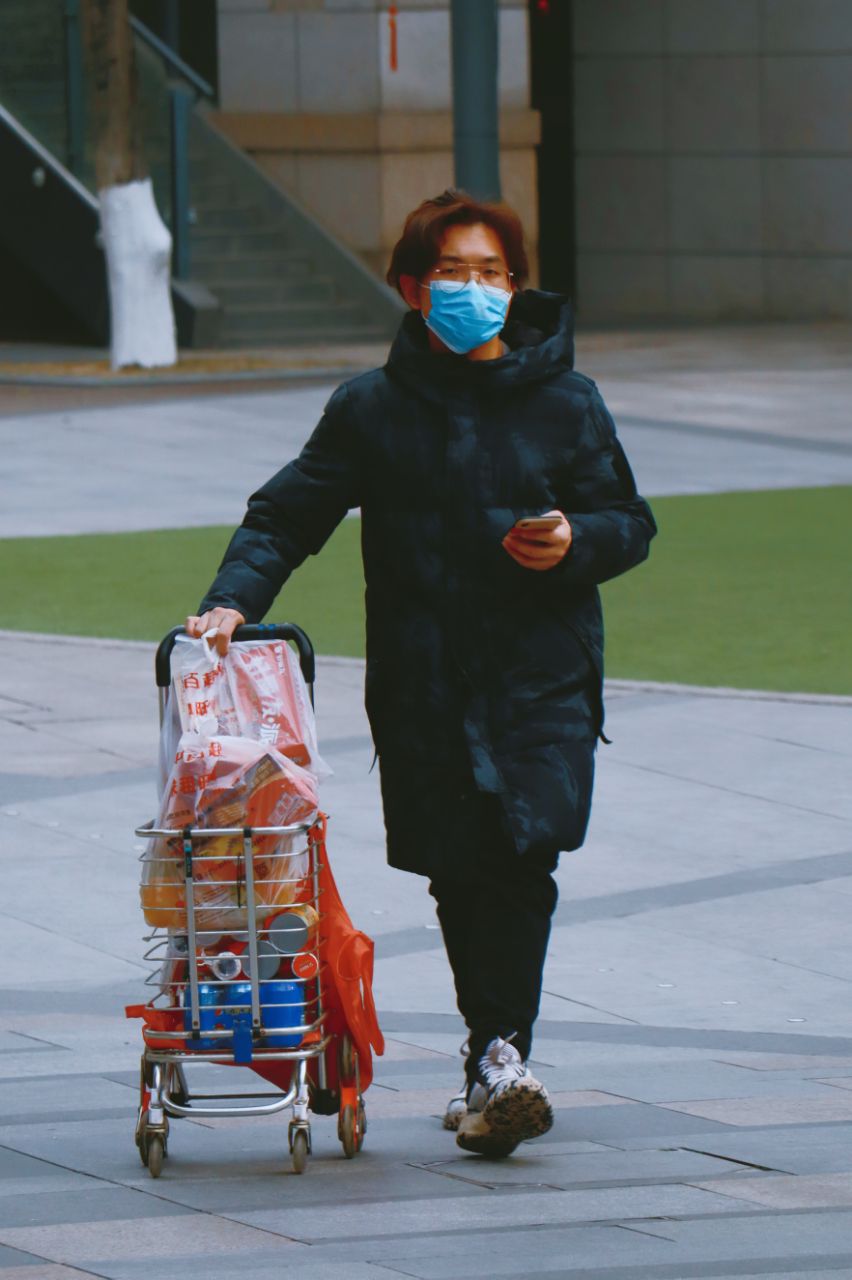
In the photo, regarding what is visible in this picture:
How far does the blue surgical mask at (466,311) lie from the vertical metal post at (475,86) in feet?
54.2

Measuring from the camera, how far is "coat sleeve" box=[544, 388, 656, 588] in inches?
189

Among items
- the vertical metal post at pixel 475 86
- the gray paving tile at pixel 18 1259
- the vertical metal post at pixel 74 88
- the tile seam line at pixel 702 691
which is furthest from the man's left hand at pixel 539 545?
the vertical metal post at pixel 74 88

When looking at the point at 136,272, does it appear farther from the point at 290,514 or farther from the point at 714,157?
the point at 290,514

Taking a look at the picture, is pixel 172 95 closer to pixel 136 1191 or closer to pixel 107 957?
pixel 107 957

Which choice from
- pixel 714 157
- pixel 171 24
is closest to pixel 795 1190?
pixel 171 24

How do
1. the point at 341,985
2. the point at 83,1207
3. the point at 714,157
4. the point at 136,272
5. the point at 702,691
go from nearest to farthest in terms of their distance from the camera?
the point at 83,1207 < the point at 341,985 < the point at 702,691 < the point at 136,272 < the point at 714,157

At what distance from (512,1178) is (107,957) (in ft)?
7.65

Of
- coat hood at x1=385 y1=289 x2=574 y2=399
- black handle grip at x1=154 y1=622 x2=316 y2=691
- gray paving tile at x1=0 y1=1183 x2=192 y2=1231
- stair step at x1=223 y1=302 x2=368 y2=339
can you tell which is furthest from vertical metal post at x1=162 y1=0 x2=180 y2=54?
gray paving tile at x1=0 y1=1183 x2=192 y2=1231

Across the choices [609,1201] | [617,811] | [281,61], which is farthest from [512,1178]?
[281,61]

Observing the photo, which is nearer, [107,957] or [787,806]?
[107,957]

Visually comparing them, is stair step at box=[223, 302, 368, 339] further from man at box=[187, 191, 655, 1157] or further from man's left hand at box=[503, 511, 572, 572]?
man's left hand at box=[503, 511, 572, 572]

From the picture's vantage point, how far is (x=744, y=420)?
19.4 m

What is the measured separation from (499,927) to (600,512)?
80 centimetres

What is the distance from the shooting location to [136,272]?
2278cm
